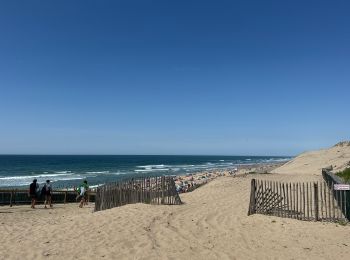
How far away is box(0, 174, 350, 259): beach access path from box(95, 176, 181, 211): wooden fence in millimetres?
2324

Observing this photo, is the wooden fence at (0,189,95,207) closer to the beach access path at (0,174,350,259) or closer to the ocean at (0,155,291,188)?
the beach access path at (0,174,350,259)

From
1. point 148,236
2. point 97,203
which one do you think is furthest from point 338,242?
point 97,203

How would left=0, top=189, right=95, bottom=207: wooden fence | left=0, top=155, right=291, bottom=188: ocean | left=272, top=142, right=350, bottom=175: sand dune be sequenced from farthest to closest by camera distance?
left=0, top=155, right=291, bottom=188: ocean
left=272, top=142, right=350, bottom=175: sand dune
left=0, top=189, right=95, bottom=207: wooden fence

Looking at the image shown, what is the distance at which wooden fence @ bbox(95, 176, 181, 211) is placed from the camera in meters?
16.1

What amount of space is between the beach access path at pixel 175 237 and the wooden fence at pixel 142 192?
2.32m

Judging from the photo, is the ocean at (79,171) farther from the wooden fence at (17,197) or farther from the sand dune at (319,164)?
the sand dune at (319,164)

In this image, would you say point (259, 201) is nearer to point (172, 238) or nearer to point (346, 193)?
point (346, 193)

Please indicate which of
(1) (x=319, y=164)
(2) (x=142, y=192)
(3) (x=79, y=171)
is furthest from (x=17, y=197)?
(3) (x=79, y=171)

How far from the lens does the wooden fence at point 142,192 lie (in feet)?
52.9

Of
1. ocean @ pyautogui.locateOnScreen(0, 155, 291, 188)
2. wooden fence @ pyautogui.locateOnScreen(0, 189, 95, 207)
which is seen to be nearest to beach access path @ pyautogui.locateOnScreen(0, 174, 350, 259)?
wooden fence @ pyautogui.locateOnScreen(0, 189, 95, 207)

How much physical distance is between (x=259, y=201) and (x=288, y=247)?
3.96 metres

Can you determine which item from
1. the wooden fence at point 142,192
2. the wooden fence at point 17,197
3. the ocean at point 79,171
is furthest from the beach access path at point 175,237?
the ocean at point 79,171

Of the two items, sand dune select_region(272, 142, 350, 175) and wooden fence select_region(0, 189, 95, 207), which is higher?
sand dune select_region(272, 142, 350, 175)

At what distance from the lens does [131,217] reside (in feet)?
41.4
